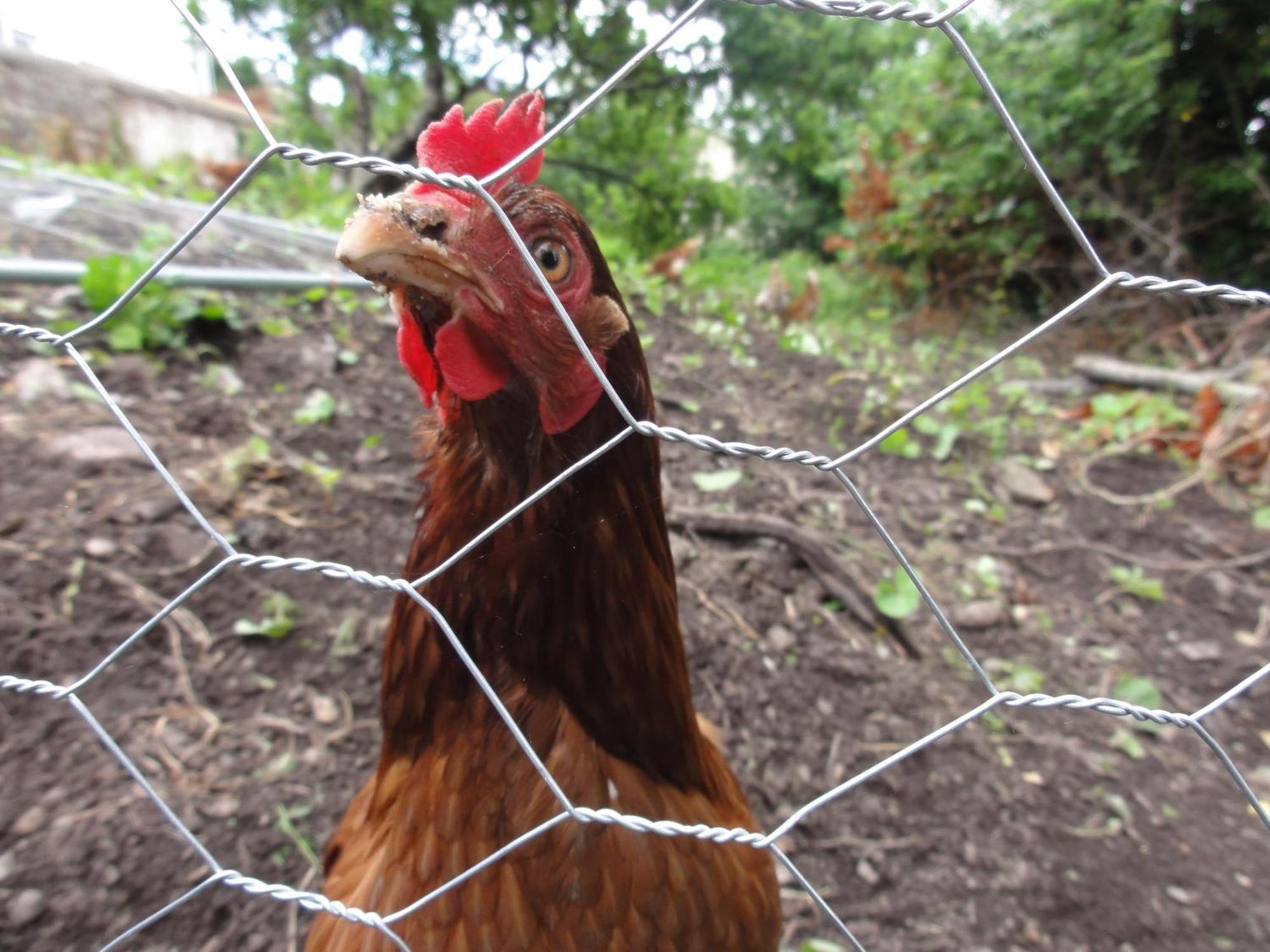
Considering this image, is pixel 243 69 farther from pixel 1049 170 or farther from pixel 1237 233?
pixel 1237 233

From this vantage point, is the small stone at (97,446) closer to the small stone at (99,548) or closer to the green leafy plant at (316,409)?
the small stone at (99,548)

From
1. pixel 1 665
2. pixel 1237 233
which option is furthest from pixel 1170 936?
pixel 1237 233

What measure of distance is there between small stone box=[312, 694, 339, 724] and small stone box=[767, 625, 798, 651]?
89 centimetres

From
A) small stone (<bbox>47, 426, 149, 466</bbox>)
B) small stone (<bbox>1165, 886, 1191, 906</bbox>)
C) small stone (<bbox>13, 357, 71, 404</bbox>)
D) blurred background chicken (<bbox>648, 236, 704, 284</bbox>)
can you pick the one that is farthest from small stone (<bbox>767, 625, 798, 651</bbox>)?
blurred background chicken (<bbox>648, 236, 704, 284</bbox>)

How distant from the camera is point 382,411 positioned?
2023 mm

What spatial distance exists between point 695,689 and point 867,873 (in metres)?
0.43

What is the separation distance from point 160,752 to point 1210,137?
607 cm

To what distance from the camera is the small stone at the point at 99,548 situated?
134 cm

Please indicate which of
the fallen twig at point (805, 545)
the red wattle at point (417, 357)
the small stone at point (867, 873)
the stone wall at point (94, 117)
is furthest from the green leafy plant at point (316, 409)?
the stone wall at point (94, 117)

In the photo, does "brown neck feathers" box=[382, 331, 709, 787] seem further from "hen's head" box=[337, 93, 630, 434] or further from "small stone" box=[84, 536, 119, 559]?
"small stone" box=[84, 536, 119, 559]

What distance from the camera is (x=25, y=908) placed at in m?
0.92

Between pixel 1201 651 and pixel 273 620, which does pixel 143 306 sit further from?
pixel 1201 651

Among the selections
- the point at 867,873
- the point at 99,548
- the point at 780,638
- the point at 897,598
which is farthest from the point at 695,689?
the point at 99,548

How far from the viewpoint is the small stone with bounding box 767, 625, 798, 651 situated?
1580mm
